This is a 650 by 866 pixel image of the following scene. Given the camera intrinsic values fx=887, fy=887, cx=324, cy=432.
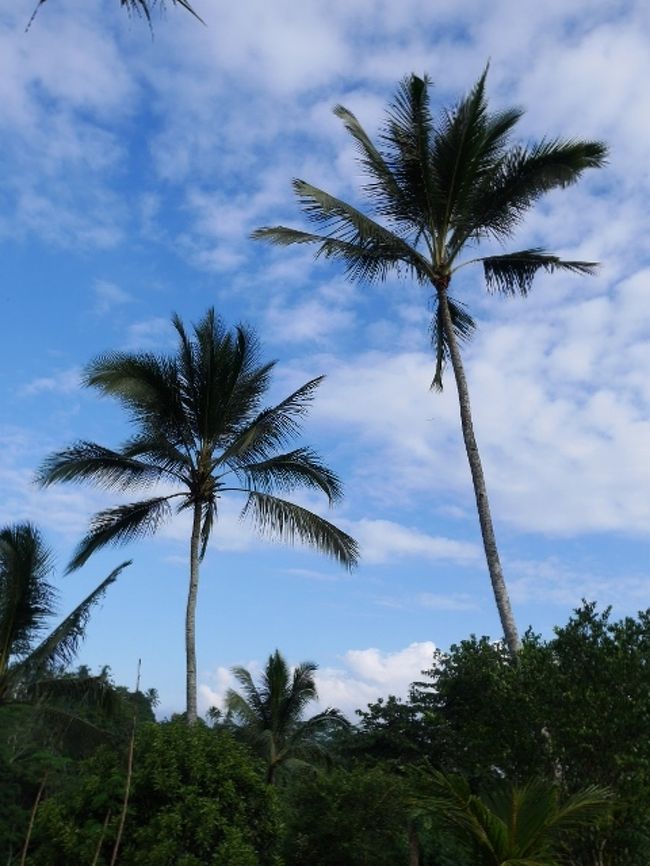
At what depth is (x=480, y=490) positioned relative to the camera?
14.7 meters

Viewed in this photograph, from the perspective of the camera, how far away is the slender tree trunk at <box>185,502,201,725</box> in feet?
52.1

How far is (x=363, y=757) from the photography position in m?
23.9

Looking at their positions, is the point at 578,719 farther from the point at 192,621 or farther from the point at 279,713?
the point at 279,713

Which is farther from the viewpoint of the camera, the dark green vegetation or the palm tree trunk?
the palm tree trunk

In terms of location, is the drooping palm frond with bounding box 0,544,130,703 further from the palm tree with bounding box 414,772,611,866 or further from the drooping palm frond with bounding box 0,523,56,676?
the palm tree with bounding box 414,772,611,866

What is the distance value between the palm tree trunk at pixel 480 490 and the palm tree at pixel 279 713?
16033 millimetres

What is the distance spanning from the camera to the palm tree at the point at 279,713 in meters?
28.4

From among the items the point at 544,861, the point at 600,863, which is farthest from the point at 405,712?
the point at 544,861

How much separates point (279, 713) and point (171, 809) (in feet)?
61.2

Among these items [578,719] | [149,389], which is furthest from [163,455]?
[578,719]

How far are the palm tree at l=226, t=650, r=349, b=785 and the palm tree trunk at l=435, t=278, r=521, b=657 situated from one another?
16033mm

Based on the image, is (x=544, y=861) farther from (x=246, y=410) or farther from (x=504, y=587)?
(x=246, y=410)

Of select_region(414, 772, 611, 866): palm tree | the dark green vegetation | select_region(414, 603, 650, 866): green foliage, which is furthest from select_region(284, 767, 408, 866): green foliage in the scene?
select_region(414, 772, 611, 866): palm tree

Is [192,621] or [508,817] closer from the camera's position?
[508,817]
